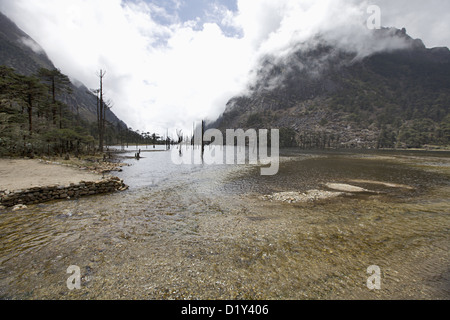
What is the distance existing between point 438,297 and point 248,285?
4942mm

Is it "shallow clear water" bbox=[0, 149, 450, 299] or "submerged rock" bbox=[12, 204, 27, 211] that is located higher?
"submerged rock" bbox=[12, 204, 27, 211]

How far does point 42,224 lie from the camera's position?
818 cm

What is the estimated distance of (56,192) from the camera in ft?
38.7

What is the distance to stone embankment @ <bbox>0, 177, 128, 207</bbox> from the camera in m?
10.1

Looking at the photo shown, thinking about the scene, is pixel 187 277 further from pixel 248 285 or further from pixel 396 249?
pixel 396 249

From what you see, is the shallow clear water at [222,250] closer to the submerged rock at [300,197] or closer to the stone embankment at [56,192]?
the stone embankment at [56,192]

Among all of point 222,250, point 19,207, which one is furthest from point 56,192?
point 222,250

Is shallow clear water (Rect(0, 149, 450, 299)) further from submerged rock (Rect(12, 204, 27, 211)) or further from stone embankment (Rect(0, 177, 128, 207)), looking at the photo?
stone embankment (Rect(0, 177, 128, 207))

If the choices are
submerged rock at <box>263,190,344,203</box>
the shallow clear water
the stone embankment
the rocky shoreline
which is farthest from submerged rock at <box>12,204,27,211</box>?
submerged rock at <box>263,190,344,203</box>

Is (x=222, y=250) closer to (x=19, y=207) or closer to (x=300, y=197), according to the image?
(x=300, y=197)

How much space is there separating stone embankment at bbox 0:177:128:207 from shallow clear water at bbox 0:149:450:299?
1.20 metres

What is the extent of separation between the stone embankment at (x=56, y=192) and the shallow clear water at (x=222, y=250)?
3.93ft

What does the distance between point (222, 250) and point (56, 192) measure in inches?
498
